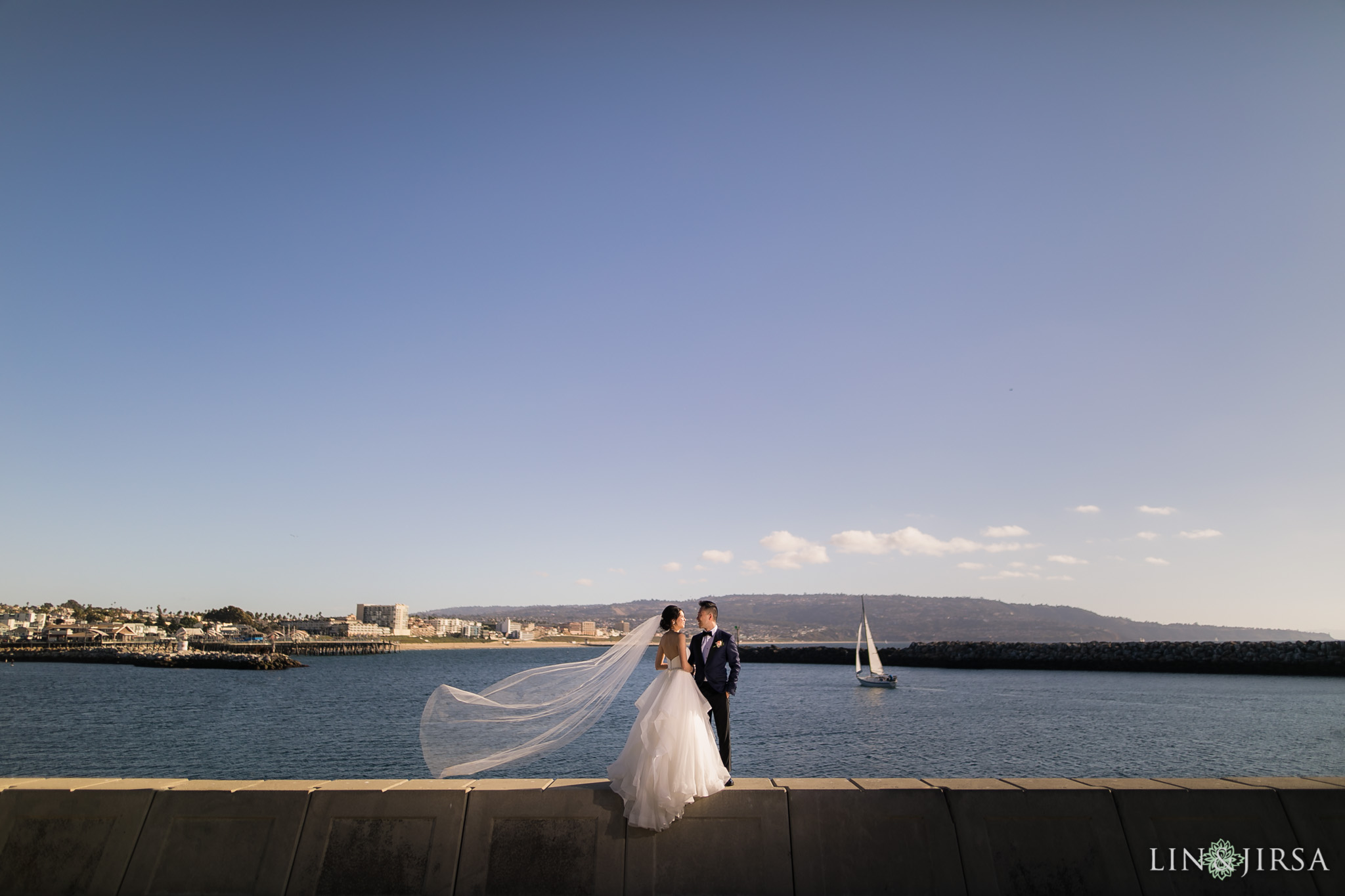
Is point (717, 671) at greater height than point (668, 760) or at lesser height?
greater

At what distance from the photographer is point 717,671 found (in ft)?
25.3

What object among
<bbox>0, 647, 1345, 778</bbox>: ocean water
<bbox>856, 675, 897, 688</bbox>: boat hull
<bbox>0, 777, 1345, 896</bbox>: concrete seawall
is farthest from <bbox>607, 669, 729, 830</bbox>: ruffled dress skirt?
<bbox>856, 675, 897, 688</bbox>: boat hull

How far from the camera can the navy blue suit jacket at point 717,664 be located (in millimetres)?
7715

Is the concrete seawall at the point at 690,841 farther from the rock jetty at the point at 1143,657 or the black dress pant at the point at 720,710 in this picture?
the rock jetty at the point at 1143,657

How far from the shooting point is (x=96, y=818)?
632cm

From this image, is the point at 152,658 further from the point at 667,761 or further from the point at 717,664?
the point at 667,761

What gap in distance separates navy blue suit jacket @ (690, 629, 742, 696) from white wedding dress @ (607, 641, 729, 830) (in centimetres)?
59

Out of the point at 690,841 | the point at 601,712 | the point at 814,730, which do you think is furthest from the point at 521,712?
the point at 814,730

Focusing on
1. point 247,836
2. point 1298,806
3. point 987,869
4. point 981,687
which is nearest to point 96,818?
point 247,836

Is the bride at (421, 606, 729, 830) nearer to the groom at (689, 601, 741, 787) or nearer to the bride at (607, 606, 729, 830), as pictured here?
the bride at (607, 606, 729, 830)

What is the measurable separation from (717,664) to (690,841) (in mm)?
1831

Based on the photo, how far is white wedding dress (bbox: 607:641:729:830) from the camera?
6.23 meters

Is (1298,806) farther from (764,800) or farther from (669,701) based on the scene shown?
(669,701)
